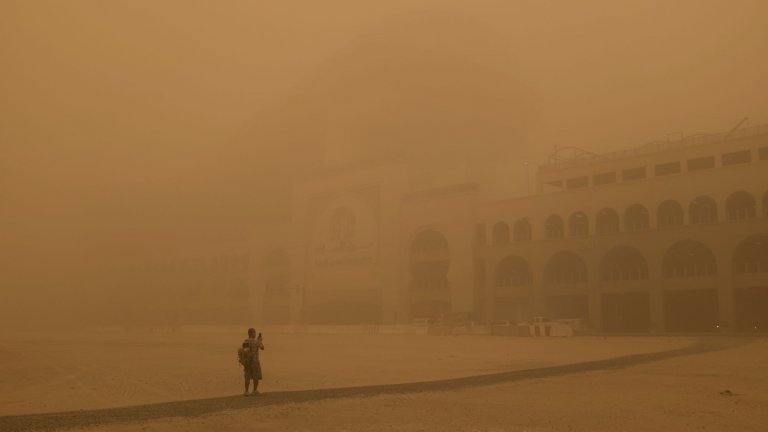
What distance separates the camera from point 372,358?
23828 millimetres

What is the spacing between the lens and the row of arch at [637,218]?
47594mm

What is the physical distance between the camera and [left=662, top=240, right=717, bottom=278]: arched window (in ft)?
158

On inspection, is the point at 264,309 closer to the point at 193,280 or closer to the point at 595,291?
the point at 193,280

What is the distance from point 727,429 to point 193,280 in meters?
90.0

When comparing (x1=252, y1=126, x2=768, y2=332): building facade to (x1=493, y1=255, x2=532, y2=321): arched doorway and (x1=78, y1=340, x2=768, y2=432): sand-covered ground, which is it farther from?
(x1=78, y1=340, x2=768, y2=432): sand-covered ground

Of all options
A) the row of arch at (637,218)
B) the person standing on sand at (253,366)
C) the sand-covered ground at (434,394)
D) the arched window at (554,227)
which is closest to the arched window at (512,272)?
the row of arch at (637,218)

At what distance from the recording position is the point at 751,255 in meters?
46.8

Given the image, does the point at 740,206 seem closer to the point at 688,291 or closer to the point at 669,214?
the point at 669,214

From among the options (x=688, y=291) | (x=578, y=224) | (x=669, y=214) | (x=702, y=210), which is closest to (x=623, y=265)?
(x=669, y=214)

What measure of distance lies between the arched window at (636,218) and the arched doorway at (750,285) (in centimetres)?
731

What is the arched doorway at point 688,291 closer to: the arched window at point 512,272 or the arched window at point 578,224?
the arched window at point 578,224

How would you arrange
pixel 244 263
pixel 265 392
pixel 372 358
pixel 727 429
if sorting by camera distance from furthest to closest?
pixel 244 263 → pixel 372 358 → pixel 265 392 → pixel 727 429

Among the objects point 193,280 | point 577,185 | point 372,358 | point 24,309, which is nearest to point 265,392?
point 372,358

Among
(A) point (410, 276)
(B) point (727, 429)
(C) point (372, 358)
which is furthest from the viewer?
(A) point (410, 276)
